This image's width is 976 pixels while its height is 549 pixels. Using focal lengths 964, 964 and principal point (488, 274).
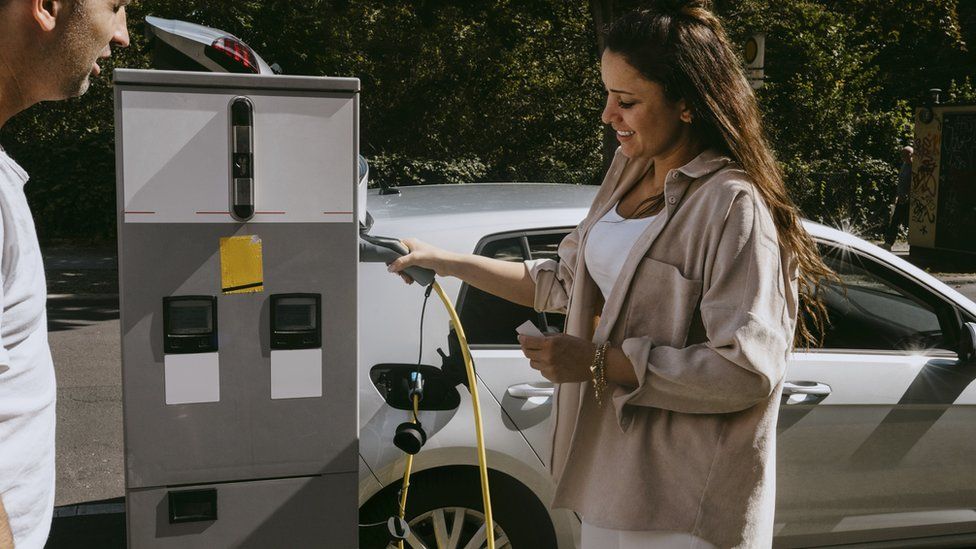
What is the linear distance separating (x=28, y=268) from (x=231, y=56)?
1.16m

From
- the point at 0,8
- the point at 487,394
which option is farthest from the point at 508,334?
the point at 0,8

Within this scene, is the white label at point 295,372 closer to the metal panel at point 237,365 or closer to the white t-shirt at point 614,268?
the metal panel at point 237,365

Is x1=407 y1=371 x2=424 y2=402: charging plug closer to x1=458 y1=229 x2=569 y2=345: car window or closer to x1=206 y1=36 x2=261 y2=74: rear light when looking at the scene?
x1=458 y1=229 x2=569 y2=345: car window

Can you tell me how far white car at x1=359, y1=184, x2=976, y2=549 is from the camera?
3199 millimetres

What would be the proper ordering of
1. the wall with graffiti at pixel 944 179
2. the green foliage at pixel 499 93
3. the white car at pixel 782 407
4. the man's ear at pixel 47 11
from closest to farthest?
1. the man's ear at pixel 47 11
2. the white car at pixel 782 407
3. the wall with graffiti at pixel 944 179
4. the green foliage at pixel 499 93

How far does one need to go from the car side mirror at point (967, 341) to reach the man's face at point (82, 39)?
10.3 feet

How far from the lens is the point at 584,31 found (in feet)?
61.9

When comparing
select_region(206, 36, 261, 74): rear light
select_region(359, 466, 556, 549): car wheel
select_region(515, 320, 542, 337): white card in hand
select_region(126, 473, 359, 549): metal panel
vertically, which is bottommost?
select_region(359, 466, 556, 549): car wheel

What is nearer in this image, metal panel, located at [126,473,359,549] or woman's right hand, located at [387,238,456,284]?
metal panel, located at [126,473,359,549]

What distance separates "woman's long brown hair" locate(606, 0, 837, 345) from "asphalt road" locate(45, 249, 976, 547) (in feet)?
11.4

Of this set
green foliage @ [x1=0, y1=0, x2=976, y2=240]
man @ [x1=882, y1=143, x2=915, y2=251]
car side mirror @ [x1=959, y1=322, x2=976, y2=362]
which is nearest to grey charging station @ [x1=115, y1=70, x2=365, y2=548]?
car side mirror @ [x1=959, y1=322, x2=976, y2=362]

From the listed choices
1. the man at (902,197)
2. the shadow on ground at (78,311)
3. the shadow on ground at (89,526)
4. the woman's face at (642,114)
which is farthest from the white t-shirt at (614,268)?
the man at (902,197)

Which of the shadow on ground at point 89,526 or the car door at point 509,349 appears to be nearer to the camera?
the car door at point 509,349

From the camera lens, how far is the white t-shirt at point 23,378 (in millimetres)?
1377
